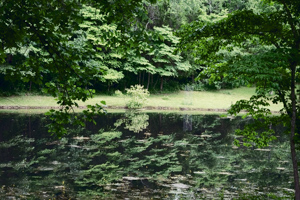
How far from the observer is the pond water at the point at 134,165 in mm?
8102

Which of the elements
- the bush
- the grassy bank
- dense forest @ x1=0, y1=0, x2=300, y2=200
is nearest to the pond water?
dense forest @ x1=0, y1=0, x2=300, y2=200

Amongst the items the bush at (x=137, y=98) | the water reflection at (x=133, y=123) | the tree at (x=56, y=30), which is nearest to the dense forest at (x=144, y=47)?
the tree at (x=56, y=30)

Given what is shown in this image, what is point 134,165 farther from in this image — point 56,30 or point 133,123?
point 133,123

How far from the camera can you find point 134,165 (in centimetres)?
1102

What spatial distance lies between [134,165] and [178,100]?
26.8 meters

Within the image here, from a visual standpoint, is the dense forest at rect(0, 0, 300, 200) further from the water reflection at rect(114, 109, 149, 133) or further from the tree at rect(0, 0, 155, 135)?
the water reflection at rect(114, 109, 149, 133)

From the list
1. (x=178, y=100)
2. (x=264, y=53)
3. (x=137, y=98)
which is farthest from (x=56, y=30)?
(x=178, y=100)

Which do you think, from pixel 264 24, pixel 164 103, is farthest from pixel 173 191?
pixel 164 103

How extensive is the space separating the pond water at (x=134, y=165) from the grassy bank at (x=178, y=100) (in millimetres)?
12357

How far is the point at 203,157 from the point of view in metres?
12.8

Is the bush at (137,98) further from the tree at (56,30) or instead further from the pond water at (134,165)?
the tree at (56,30)

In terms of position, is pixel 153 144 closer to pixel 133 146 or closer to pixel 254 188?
pixel 133 146

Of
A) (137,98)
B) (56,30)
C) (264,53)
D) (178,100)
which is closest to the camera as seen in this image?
(56,30)

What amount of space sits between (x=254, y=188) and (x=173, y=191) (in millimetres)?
2235
